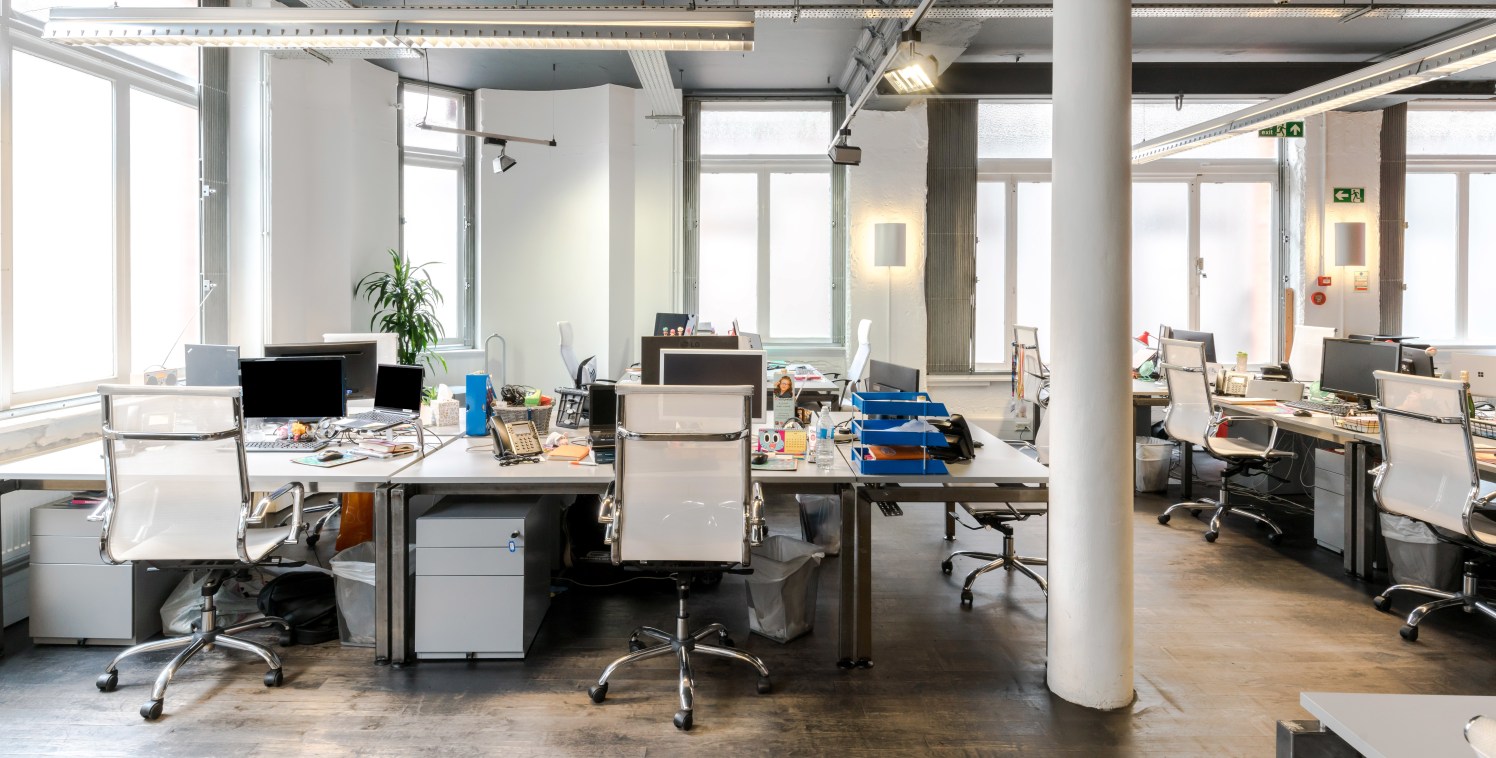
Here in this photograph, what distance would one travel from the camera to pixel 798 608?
3.74 meters

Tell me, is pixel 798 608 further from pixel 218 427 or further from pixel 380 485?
pixel 218 427

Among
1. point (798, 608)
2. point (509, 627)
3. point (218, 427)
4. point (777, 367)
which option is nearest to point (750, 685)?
point (798, 608)

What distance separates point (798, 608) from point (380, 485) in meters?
1.87

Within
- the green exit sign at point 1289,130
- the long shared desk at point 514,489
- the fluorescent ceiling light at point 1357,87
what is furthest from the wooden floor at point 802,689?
the green exit sign at point 1289,130

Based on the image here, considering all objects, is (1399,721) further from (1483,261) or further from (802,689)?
(1483,261)

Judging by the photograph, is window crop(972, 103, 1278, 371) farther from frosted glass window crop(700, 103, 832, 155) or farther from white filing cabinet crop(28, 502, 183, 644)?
white filing cabinet crop(28, 502, 183, 644)

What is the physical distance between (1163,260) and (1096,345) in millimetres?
7303

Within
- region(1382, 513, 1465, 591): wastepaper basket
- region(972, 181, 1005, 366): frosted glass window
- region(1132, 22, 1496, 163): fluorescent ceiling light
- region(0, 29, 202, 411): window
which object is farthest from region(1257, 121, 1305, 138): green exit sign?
region(0, 29, 202, 411): window

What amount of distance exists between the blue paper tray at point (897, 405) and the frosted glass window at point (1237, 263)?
736 centimetres

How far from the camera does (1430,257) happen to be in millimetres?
9250

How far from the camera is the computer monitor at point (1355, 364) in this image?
519cm

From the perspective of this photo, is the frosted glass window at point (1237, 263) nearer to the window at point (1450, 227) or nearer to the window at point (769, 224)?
the window at point (1450, 227)

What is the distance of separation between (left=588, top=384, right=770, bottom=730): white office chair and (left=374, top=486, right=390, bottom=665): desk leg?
3.44ft

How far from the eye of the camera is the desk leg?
11.3 ft
